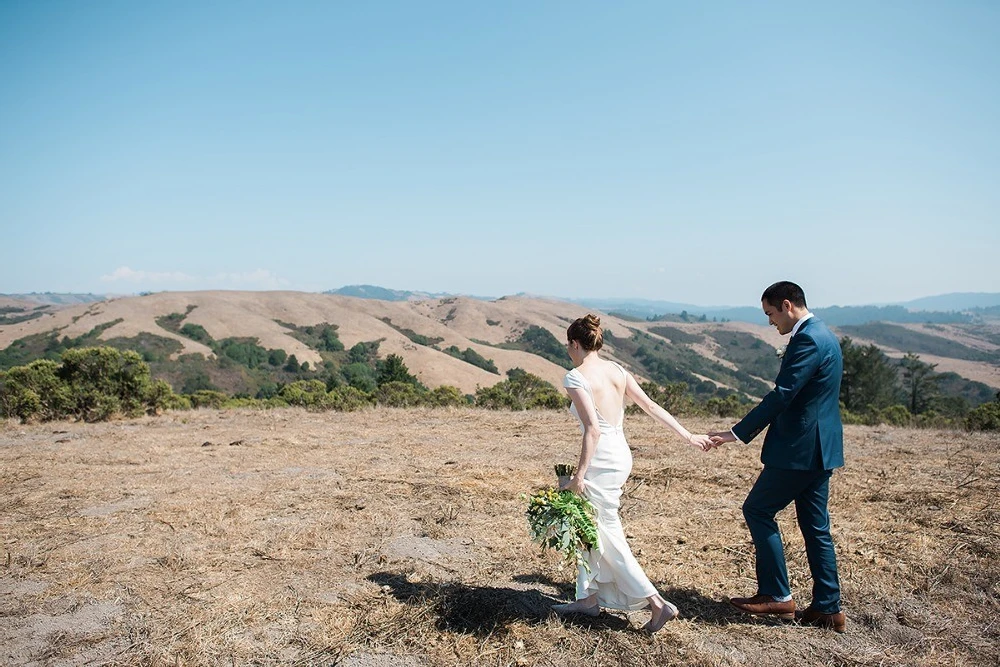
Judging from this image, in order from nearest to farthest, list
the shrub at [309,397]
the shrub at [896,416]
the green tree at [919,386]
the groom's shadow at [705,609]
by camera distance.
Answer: the groom's shadow at [705,609]
the shrub at [309,397]
the shrub at [896,416]
the green tree at [919,386]

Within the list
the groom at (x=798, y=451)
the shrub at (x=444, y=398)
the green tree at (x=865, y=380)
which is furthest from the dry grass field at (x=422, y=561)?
the green tree at (x=865, y=380)

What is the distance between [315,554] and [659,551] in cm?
356

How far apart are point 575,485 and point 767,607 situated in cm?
185

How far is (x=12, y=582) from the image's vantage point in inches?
195

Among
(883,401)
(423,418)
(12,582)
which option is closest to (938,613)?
(12,582)

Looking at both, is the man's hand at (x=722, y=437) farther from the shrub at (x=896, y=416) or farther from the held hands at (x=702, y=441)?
the shrub at (x=896, y=416)

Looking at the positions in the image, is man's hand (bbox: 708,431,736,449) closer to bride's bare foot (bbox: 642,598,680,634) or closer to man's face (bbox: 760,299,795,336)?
man's face (bbox: 760,299,795,336)

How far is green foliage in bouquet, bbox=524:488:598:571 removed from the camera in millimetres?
3855

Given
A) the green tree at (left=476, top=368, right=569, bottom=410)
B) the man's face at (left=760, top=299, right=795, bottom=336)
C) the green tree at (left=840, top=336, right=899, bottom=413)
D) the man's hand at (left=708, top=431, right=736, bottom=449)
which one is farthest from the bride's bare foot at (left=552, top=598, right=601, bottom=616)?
the green tree at (left=840, top=336, right=899, bottom=413)

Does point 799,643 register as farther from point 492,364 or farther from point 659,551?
point 492,364

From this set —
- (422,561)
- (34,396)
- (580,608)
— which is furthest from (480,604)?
(34,396)

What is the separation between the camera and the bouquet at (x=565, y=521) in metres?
3.86

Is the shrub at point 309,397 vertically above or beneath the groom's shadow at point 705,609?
beneath

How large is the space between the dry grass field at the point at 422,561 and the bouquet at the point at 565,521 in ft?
2.49
